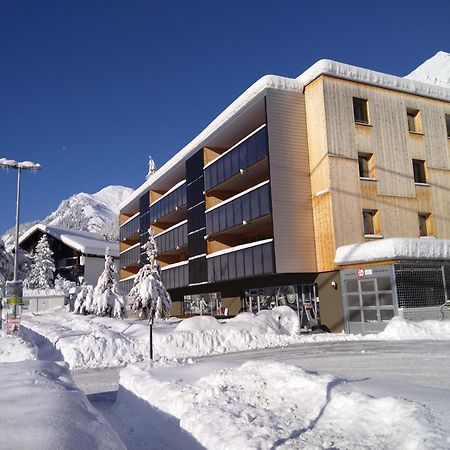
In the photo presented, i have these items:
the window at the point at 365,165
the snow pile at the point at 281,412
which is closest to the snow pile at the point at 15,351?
the snow pile at the point at 281,412

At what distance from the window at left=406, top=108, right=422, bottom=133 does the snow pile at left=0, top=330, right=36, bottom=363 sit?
77.5ft

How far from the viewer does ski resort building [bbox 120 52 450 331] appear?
22188 mm

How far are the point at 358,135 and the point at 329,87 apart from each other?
120 inches

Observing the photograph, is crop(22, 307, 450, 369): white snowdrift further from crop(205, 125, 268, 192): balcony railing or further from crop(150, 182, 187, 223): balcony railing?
crop(150, 182, 187, 223): balcony railing

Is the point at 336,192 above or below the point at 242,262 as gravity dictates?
above

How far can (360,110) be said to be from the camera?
2638 centimetres

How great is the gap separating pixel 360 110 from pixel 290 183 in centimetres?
600

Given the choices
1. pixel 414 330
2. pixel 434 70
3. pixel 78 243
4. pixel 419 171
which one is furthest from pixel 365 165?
pixel 434 70

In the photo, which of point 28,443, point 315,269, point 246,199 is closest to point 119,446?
point 28,443

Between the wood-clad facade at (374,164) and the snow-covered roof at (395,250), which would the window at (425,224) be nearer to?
the wood-clad facade at (374,164)

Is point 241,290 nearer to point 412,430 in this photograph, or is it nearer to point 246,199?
point 246,199

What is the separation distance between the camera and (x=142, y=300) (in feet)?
70.9

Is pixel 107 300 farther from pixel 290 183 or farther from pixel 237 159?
pixel 290 183

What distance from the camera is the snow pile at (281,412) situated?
584 cm
